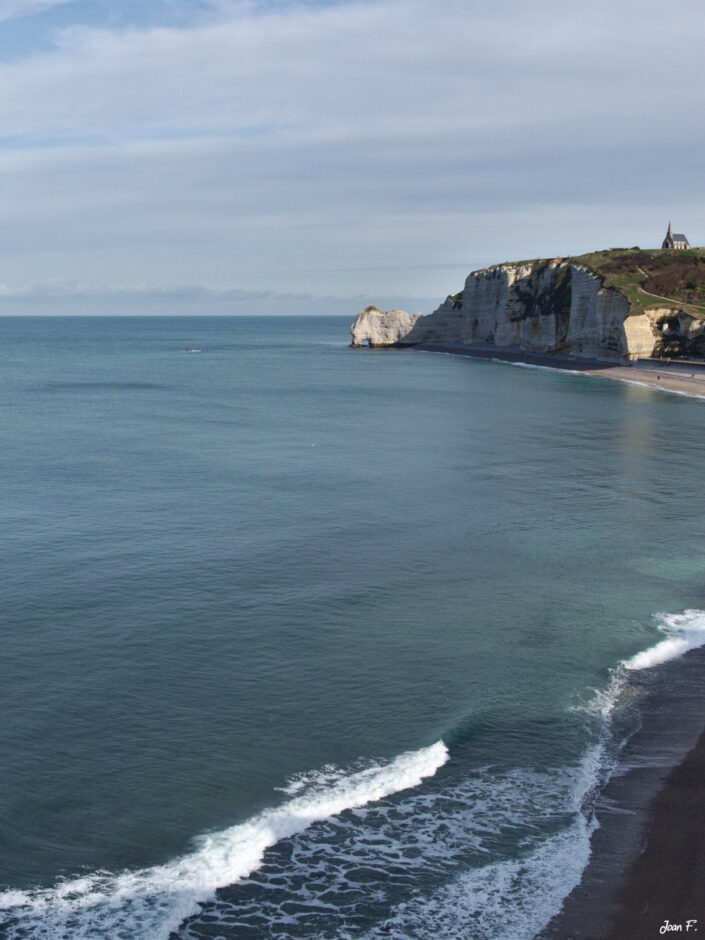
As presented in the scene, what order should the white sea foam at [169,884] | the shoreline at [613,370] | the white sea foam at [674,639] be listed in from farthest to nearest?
1. the shoreline at [613,370]
2. the white sea foam at [674,639]
3. the white sea foam at [169,884]

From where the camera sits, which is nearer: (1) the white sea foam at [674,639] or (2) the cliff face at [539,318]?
(1) the white sea foam at [674,639]

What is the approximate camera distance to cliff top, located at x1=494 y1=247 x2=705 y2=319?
12181cm

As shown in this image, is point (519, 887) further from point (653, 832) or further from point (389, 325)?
point (389, 325)

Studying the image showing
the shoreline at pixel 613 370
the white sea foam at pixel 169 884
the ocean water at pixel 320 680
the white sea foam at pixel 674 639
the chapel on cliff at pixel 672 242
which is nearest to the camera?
the white sea foam at pixel 169 884

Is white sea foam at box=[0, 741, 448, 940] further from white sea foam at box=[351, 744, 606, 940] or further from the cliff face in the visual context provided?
the cliff face

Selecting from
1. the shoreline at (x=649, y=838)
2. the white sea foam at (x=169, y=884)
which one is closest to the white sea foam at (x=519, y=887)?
the shoreline at (x=649, y=838)

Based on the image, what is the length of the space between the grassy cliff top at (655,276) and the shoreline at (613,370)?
9016 millimetres

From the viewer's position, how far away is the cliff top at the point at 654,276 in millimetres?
121812

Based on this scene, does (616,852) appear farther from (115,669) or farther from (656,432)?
(656,432)

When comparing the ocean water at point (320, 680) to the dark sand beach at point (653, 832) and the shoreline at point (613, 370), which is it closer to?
the dark sand beach at point (653, 832)

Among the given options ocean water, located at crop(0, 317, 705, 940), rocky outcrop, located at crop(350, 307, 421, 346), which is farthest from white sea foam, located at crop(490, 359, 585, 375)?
ocean water, located at crop(0, 317, 705, 940)

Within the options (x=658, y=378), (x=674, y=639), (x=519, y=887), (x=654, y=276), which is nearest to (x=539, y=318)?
(x=654, y=276)

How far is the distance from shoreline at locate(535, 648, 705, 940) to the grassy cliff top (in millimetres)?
105821

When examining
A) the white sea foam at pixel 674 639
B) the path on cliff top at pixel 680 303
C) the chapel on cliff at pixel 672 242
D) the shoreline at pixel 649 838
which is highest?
the chapel on cliff at pixel 672 242
